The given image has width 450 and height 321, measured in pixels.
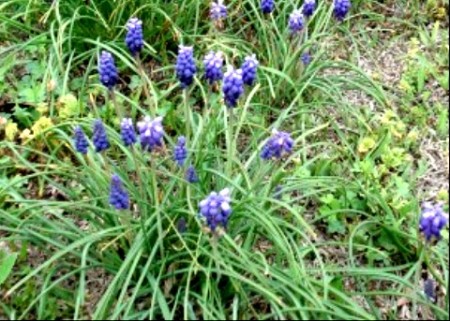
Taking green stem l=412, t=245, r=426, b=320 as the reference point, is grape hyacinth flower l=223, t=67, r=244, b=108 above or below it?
above

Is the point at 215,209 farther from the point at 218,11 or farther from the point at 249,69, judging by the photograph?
the point at 218,11

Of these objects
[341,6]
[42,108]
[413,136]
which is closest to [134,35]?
[42,108]

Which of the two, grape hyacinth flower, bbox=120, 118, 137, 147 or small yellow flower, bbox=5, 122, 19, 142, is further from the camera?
small yellow flower, bbox=5, 122, 19, 142

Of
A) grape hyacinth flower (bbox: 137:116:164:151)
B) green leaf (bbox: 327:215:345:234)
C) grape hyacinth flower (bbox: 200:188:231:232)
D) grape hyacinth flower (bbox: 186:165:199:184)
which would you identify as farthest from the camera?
green leaf (bbox: 327:215:345:234)

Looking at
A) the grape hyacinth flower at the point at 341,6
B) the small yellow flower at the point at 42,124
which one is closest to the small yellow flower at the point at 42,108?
the small yellow flower at the point at 42,124

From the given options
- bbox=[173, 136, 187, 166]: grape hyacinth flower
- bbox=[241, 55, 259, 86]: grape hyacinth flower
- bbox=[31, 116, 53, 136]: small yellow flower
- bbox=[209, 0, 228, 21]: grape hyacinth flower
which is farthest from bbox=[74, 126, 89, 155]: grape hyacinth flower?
bbox=[209, 0, 228, 21]: grape hyacinth flower

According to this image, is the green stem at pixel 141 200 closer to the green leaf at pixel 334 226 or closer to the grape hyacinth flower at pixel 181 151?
the grape hyacinth flower at pixel 181 151

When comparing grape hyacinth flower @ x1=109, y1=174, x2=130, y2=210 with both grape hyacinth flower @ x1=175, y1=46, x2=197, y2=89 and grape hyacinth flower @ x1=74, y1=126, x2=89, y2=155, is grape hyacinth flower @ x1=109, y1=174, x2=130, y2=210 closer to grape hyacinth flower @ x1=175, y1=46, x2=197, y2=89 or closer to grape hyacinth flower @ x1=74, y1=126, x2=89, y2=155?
grape hyacinth flower @ x1=74, y1=126, x2=89, y2=155

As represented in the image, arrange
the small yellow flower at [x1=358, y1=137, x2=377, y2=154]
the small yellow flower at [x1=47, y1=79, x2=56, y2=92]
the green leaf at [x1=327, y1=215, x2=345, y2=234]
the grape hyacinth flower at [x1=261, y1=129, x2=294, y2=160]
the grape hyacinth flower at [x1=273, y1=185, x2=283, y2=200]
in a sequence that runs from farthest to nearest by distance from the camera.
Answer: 1. the small yellow flower at [x1=47, y1=79, x2=56, y2=92]
2. the small yellow flower at [x1=358, y1=137, x2=377, y2=154]
3. the green leaf at [x1=327, y1=215, x2=345, y2=234]
4. the grape hyacinth flower at [x1=273, y1=185, x2=283, y2=200]
5. the grape hyacinth flower at [x1=261, y1=129, x2=294, y2=160]
